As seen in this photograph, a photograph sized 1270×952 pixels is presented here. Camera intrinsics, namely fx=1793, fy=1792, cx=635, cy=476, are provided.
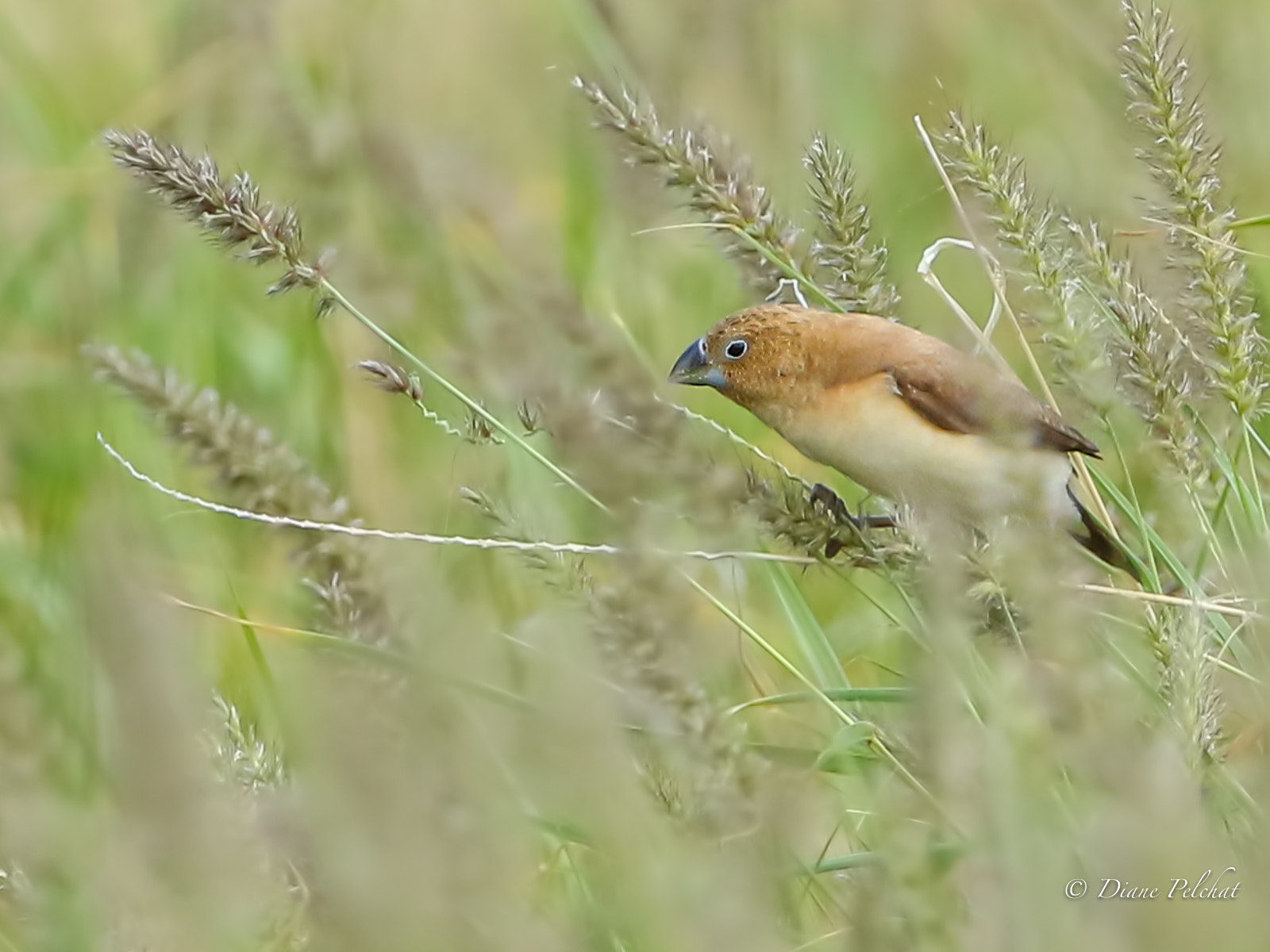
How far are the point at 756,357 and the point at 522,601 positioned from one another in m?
0.57

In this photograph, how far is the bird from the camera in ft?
8.04

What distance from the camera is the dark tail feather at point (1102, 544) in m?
2.06

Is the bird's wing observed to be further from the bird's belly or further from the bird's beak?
the bird's beak

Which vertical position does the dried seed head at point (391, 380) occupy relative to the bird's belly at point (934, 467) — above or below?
above

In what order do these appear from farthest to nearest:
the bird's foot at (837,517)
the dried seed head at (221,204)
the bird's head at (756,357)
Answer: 1. the bird's head at (756,357)
2. the bird's foot at (837,517)
3. the dried seed head at (221,204)

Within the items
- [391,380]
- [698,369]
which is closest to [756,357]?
[698,369]

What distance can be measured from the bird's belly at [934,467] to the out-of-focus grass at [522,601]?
21 cm

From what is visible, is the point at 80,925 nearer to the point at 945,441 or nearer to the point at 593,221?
the point at 945,441

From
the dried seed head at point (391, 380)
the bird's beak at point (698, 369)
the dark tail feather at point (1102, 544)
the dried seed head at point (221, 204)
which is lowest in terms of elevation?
the dark tail feather at point (1102, 544)

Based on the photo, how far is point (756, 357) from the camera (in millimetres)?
2816

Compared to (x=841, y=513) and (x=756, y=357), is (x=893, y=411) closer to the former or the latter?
(x=756, y=357)

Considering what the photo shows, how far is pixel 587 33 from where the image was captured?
9.17 feet

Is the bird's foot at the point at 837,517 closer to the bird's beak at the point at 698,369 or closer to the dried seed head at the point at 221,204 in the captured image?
the bird's beak at the point at 698,369

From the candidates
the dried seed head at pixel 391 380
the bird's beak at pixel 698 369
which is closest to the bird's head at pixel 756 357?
the bird's beak at pixel 698 369
